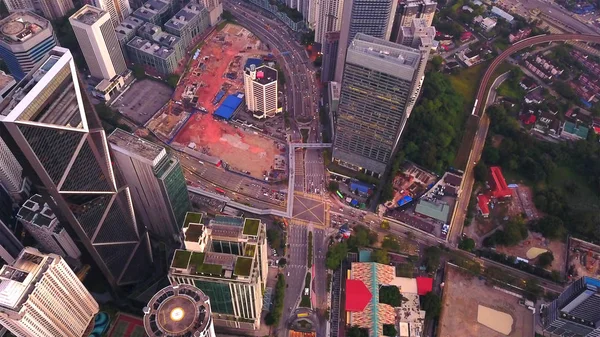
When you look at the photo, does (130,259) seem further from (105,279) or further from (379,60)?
(379,60)

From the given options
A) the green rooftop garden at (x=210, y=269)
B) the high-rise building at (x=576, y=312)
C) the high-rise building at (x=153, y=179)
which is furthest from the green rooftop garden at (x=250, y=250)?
the high-rise building at (x=576, y=312)

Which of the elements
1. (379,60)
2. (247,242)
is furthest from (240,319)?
(379,60)

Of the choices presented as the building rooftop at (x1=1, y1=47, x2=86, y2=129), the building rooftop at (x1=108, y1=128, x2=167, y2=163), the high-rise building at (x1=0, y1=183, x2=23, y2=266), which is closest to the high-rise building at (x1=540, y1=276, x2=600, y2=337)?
the building rooftop at (x1=108, y1=128, x2=167, y2=163)

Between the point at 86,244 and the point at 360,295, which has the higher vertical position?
the point at 86,244

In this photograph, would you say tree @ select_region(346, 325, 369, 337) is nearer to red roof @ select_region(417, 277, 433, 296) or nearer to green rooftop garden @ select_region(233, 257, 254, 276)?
red roof @ select_region(417, 277, 433, 296)

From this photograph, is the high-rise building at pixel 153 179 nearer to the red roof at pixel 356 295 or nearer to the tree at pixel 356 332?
the red roof at pixel 356 295
